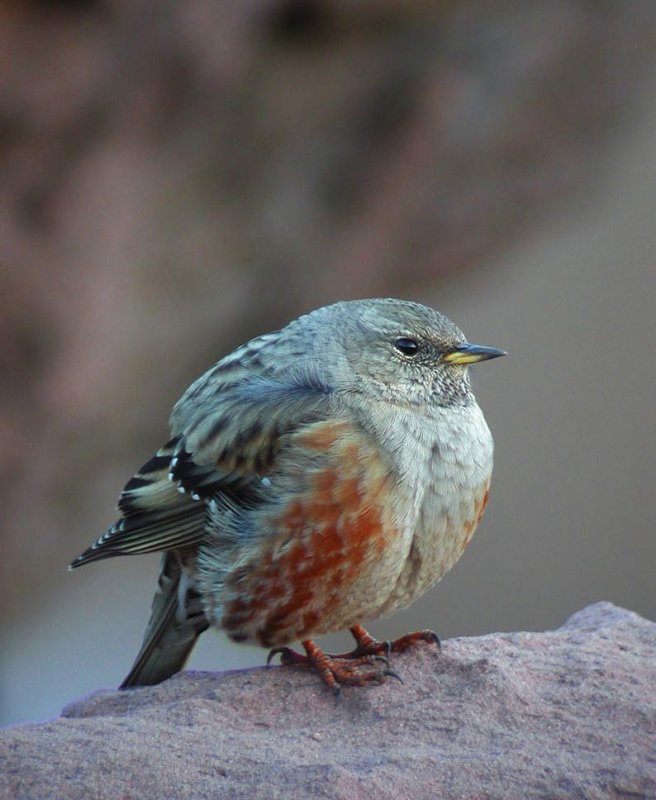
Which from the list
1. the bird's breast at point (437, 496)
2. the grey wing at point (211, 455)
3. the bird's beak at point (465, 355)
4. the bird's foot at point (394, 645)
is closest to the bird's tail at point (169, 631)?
the grey wing at point (211, 455)

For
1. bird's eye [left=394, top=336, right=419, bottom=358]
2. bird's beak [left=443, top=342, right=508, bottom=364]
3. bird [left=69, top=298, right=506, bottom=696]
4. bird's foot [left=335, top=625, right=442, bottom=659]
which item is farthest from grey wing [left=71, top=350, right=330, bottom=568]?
bird's foot [left=335, top=625, right=442, bottom=659]

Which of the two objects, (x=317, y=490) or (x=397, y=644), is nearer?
(x=317, y=490)

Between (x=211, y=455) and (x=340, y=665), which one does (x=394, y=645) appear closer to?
(x=340, y=665)

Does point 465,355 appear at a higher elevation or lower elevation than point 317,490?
higher

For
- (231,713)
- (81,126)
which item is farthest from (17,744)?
(81,126)

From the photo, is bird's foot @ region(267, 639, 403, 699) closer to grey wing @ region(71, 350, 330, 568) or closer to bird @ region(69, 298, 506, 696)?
bird @ region(69, 298, 506, 696)

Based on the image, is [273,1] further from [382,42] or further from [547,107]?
[547,107]

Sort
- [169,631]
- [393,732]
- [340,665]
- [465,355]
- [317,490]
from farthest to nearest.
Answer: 1. [169,631]
2. [465,355]
3. [340,665]
4. [317,490]
5. [393,732]

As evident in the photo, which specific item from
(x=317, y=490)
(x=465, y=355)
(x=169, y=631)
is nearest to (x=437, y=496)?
(x=317, y=490)

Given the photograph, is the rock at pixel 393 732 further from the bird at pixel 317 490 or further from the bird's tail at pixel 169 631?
the bird's tail at pixel 169 631
